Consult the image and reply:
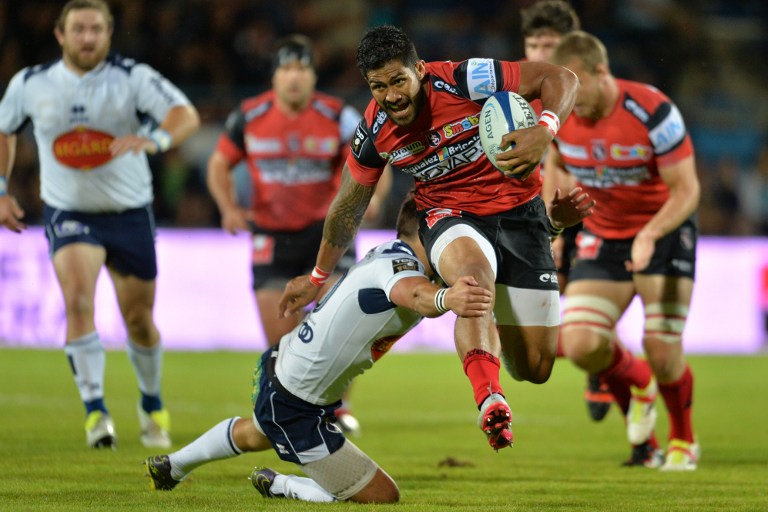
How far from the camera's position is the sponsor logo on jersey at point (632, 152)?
7.52 meters

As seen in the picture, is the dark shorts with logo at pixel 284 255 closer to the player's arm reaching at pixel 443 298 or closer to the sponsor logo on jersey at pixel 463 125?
the sponsor logo on jersey at pixel 463 125

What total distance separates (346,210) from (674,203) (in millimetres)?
2202

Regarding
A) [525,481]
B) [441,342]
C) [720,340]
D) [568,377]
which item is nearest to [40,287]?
[441,342]

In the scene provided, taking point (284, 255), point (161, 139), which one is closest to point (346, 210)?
point (161, 139)

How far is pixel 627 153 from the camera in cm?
756

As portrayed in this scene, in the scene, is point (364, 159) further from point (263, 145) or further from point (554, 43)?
point (263, 145)

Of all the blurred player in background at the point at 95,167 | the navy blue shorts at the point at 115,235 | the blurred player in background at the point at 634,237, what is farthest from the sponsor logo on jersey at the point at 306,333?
the navy blue shorts at the point at 115,235

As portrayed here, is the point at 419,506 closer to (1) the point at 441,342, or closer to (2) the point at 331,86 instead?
(1) the point at 441,342

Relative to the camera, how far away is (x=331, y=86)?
18.5 m

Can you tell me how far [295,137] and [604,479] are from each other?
3928mm

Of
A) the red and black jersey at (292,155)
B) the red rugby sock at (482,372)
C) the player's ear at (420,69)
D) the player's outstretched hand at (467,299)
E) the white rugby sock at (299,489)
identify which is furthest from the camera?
the red and black jersey at (292,155)

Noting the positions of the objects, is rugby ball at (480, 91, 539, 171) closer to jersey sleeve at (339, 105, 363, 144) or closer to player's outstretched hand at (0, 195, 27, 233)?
player's outstretched hand at (0, 195, 27, 233)

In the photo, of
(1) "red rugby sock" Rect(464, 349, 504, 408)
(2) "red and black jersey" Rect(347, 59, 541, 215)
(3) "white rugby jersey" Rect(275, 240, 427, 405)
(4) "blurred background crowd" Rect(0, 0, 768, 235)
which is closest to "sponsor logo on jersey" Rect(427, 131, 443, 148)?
(2) "red and black jersey" Rect(347, 59, 541, 215)

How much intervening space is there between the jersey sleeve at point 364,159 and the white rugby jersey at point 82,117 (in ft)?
7.51
